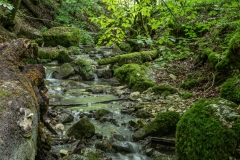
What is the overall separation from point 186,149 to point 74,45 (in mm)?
12440

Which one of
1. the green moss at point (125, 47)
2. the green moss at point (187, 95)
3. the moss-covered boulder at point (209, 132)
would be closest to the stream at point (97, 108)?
the moss-covered boulder at point (209, 132)

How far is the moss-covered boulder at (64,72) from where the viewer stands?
31.0 ft

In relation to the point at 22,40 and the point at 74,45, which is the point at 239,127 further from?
the point at 74,45

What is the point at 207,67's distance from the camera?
785cm

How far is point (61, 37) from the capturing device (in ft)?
46.9

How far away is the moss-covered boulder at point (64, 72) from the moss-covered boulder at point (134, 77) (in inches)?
75.6

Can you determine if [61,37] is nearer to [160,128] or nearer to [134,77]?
[134,77]

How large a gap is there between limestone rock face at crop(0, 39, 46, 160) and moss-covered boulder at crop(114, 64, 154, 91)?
4.94m

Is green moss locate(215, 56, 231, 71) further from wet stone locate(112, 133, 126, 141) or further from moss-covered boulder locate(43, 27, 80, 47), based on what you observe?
moss-covered boulder locate(43, 27, 80, 47)

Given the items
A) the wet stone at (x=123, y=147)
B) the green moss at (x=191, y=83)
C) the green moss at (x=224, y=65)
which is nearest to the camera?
the wet stone at (x=123, y=147)

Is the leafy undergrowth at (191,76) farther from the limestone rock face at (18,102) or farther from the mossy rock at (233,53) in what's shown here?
the limestone rock face at (18,102)

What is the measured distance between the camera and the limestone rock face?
2098mm

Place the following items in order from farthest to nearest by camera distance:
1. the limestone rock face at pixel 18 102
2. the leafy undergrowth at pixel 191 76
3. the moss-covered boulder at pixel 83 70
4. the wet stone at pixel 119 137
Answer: the moss-covered boulder at pixel 83 70 → the leafy undergrowth at pixel 191 76 → the wet stone at pixel 119 137 → the limestone rock face at pixel 18 102

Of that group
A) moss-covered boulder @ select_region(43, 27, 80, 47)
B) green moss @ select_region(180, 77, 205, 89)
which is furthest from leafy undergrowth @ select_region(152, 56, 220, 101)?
moss-covered boulder @ select_region(43, 27, 80, 47)
